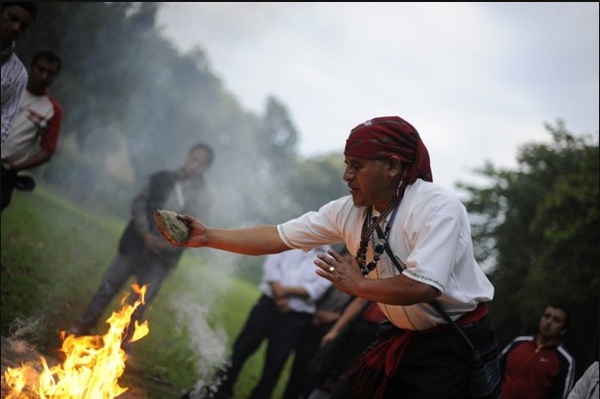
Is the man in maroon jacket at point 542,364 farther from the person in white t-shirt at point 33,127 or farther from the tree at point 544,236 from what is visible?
the person in white t-shirt at point 33,127

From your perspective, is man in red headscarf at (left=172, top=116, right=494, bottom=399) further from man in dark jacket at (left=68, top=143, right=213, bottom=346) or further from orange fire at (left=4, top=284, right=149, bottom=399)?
man in dark jacket at (left=68, top=143, right=213, bottom=346)

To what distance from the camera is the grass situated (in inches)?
213

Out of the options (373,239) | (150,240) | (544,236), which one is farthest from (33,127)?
(544,236)

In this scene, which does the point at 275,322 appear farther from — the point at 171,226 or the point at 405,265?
the point at 405,265

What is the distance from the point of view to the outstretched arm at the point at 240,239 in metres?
3.20

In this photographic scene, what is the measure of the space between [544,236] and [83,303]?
984 cm

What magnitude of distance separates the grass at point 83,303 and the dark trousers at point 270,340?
0.54 metres

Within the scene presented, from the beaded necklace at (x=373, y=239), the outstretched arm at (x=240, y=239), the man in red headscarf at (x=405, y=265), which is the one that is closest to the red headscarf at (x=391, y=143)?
the man in red headscarf at (x=405, y=265)

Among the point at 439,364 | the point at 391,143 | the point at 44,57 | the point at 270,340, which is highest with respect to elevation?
the point at 391,143

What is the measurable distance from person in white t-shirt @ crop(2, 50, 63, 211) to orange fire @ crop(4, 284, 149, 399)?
2160 millimetres

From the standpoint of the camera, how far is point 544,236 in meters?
12.6

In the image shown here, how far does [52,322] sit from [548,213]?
37.5ft

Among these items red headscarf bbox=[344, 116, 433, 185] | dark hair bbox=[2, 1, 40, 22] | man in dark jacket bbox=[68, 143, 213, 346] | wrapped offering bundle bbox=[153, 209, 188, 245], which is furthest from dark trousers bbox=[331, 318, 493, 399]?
dark hair bbox=[2, 1, 40, 22]

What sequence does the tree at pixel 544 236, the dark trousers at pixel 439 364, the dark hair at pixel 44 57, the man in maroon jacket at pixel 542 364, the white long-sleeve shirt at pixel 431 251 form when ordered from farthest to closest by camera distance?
the tree at pixel 544 236 → the man in maroon jacket at pixel 542 364 → the dark hair at pixel 44 57 → the dark trousers at pixel 439 364 → the white long-sleeve shirt at pixel 431 251
